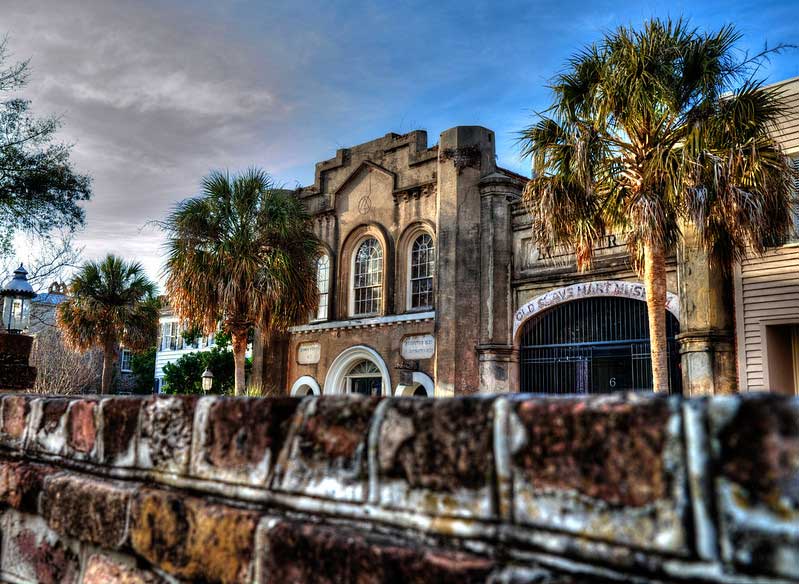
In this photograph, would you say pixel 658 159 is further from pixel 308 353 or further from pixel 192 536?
pixel 308 353

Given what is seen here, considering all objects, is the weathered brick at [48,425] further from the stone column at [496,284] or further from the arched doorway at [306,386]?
the arched doorway at [306,386]

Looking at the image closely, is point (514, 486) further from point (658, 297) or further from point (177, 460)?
point (658, 297)

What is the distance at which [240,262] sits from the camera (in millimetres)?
20156

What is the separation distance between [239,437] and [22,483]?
3.78ft

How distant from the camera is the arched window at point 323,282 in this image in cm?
2509

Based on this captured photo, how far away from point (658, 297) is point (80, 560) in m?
12.3

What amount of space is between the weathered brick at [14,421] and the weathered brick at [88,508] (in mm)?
456

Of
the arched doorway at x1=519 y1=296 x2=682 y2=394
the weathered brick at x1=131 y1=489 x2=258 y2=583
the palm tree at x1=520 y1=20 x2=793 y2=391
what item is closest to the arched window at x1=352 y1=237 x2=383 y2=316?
the arched doorway at x1=519 y1=296 x2=682 y2=394

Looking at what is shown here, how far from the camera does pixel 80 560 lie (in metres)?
2.10

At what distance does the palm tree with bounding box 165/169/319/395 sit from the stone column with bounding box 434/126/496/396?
4278 millimetres

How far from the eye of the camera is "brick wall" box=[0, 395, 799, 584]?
3.33ft

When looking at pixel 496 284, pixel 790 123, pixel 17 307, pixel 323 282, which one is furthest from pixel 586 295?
pixel 17 307

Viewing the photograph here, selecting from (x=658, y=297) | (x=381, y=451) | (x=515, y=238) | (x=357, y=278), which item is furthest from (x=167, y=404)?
(x=357, y=278)

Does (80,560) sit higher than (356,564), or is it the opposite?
(356,564)
